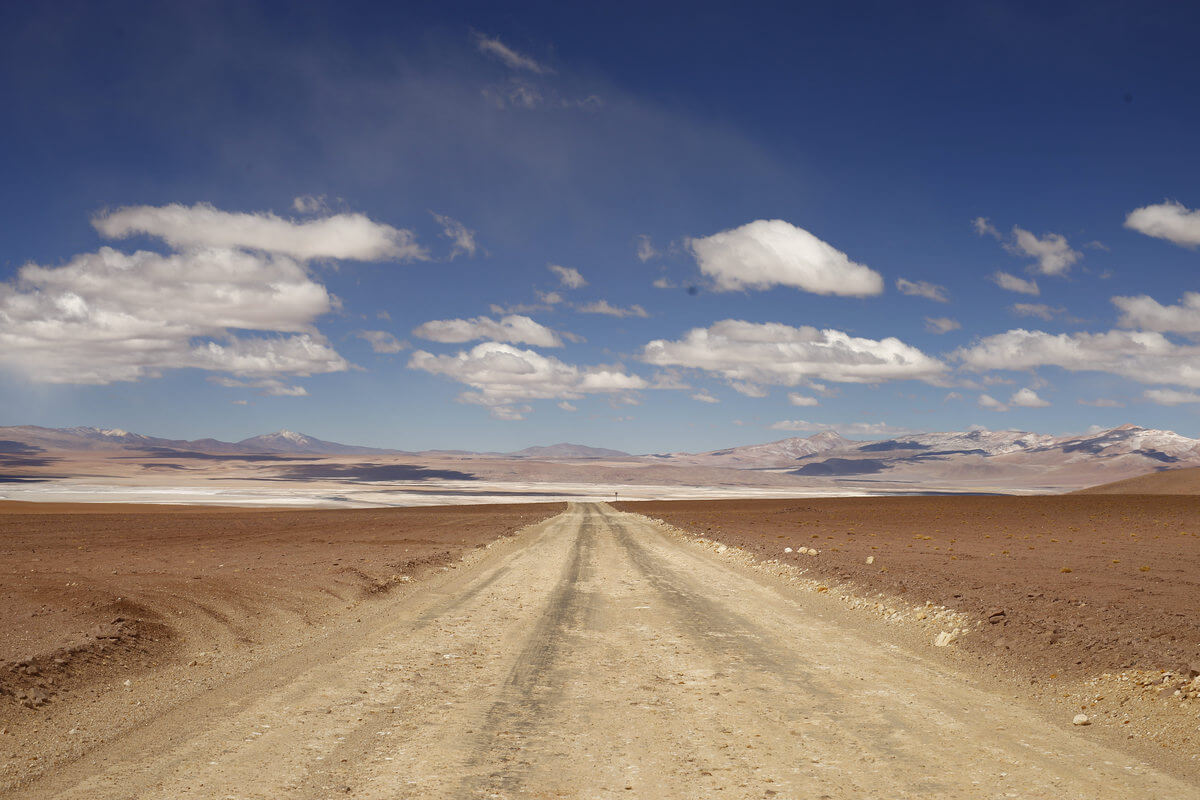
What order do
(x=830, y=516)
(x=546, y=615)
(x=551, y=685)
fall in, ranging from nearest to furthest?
(x=551, y=685) → (x=546, y=615) → (x=830, y=516)

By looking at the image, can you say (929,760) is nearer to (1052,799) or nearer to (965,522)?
(1052,799)

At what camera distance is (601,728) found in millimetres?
7977

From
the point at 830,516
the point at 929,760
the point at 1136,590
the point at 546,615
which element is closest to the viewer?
the point at 929,760

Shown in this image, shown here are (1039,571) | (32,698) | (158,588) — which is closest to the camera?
(32,698)

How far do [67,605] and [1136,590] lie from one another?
865 inches

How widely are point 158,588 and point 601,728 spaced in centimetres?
1248

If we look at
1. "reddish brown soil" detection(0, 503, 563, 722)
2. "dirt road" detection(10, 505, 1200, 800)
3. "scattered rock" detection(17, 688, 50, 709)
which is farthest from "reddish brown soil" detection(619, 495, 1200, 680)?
"scattered rock" detection(17, 688, 50, 709)

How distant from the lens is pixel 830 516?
58.1 metres

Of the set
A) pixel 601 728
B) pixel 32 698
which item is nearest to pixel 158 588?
pixel 32 698

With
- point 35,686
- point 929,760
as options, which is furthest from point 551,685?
point 35,686

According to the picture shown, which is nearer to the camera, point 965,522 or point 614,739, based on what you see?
point 614,739

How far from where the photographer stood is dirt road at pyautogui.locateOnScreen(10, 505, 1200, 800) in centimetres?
650

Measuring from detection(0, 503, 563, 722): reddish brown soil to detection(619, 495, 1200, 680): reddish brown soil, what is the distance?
12.7m

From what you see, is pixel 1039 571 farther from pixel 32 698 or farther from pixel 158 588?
pixel 32 698
